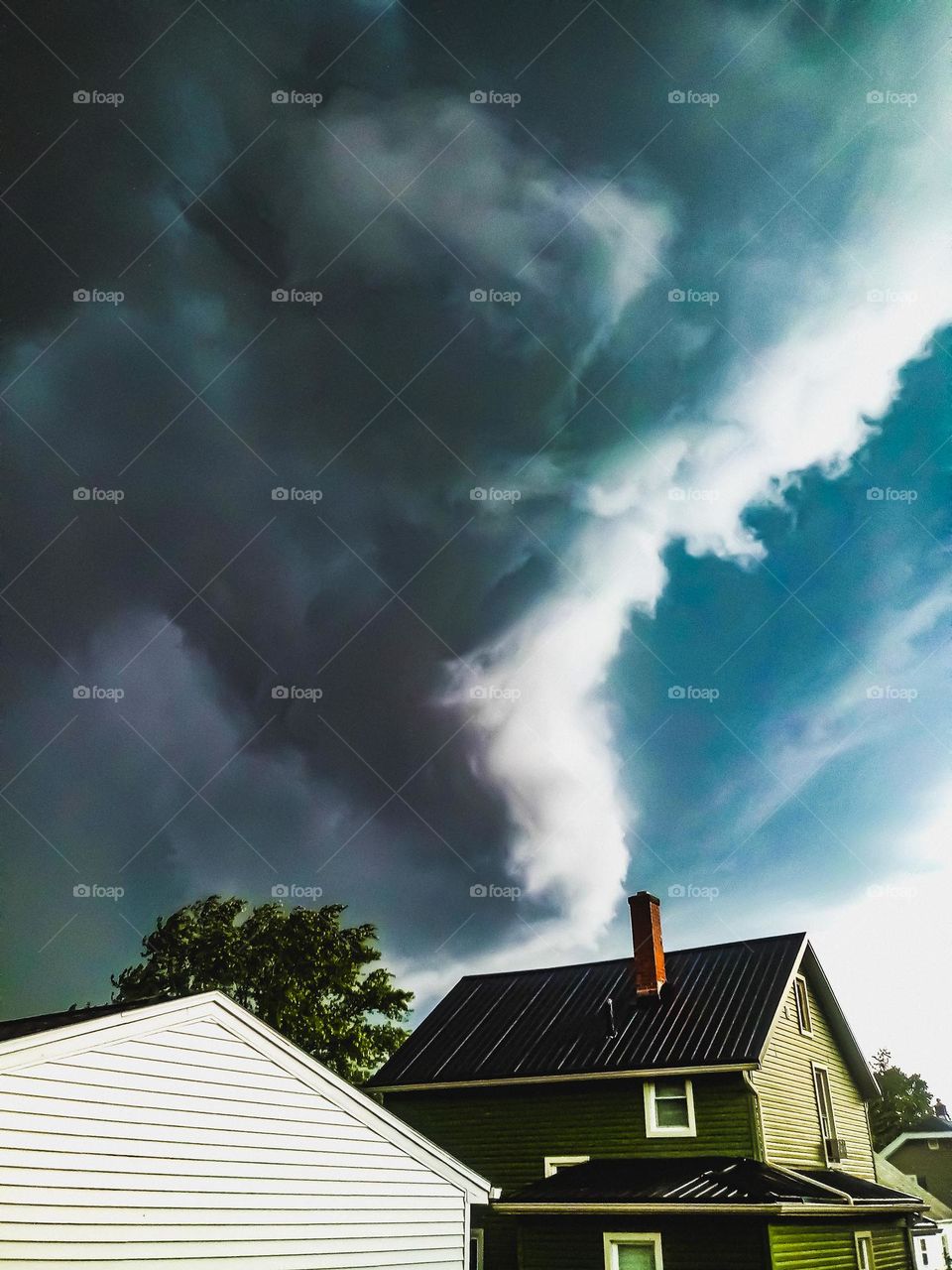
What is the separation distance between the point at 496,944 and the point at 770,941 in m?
21.2

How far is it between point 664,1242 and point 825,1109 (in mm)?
9037

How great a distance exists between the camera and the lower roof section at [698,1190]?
627 inches

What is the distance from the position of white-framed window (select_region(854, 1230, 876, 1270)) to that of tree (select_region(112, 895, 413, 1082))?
83.9ft

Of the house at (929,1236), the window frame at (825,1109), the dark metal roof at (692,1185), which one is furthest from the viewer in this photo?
the house at (929,1236)

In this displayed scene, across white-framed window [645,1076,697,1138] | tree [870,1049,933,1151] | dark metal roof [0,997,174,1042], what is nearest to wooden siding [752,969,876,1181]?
white-framed window [645,1076,697,1138]

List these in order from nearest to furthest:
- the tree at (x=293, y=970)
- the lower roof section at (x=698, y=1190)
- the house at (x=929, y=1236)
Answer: the lower roof section at (x=698, y=1190) < the house at (x=929, y=1236) < the tree at (x=293, y=970)

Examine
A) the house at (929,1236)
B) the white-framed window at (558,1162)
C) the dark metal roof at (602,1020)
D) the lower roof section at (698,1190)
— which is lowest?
the house at (929,1236)

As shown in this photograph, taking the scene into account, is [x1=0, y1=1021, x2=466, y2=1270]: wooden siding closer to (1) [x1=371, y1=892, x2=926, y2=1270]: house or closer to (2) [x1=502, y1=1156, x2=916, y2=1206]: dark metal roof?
(2) [x1=502, y1=1156, x2=916, y2=1206]: dark metal roof

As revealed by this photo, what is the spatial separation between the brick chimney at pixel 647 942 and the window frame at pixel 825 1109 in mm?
4497

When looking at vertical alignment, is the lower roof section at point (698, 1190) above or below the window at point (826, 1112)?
below

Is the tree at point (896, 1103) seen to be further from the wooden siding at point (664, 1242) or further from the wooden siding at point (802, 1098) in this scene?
the wooden siding at point (664, 1242)

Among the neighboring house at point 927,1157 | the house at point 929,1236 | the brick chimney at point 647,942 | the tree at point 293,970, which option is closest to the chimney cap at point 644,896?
the brick chimney at point 647,942

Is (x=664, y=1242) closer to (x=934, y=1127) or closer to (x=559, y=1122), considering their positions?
(x=559, y=1122)

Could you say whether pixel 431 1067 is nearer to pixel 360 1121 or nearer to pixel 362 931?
pixel 360 1121
